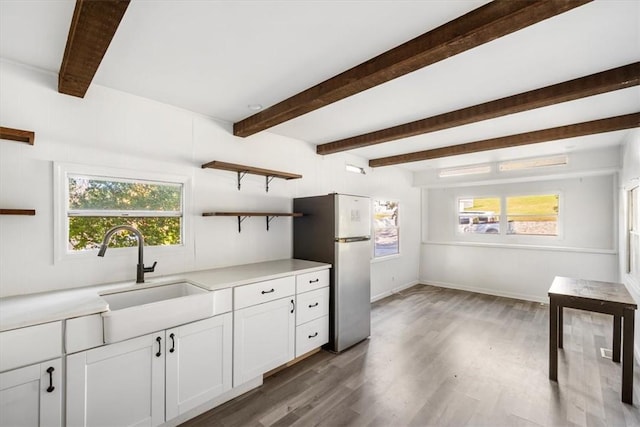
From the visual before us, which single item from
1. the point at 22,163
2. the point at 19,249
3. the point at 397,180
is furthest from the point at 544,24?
the point at 397,180

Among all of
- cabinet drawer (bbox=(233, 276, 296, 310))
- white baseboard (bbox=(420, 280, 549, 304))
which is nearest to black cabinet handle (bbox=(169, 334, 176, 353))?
cabinet drawer (bbox=(233, 276, 296, 310))

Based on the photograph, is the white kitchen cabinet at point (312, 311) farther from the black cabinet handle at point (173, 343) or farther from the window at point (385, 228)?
the window at point (385, 228)

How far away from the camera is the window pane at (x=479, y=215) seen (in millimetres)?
5645

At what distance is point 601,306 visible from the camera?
2439mm

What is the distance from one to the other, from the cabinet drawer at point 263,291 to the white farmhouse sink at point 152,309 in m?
0.27

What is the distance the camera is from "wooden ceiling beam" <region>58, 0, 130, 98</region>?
4.27ft

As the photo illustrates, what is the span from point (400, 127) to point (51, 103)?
315cm

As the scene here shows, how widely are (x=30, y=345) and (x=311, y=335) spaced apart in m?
2.17

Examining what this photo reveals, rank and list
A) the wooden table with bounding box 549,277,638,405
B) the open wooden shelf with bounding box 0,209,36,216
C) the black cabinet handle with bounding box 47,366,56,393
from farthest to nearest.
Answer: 1. the wooden table with bounding box 549,277,638,405
2. the open wooden shelf with bounding box 0,209,36,216
3. the black cabinet handle with bounding box 47,366,56,393

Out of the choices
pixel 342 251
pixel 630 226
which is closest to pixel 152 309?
pixel 342 251

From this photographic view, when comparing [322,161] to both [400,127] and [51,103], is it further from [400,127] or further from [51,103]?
[51,103]

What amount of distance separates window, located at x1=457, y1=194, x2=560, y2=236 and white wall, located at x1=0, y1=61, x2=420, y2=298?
366cm

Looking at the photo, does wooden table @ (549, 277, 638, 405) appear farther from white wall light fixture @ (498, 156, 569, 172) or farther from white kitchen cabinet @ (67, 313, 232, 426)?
white kitchen cabinet @ (67, 313, 232, 426)

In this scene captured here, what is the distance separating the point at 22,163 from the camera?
1.99 metres
